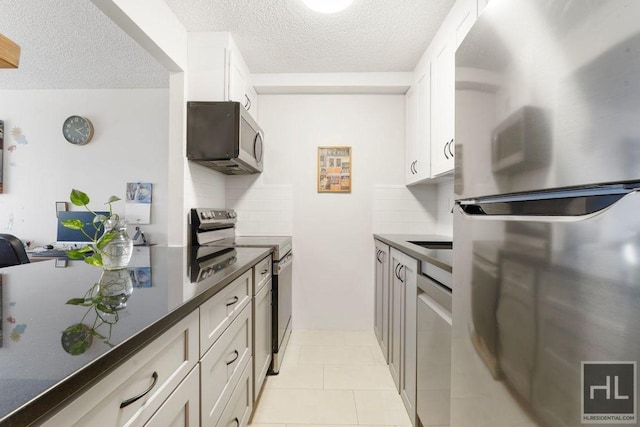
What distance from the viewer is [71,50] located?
7.72 feet

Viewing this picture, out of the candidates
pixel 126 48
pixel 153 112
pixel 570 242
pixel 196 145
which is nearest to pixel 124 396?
pixel 570 242

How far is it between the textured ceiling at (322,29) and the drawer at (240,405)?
2.15 metres

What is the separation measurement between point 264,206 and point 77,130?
2.27 metres

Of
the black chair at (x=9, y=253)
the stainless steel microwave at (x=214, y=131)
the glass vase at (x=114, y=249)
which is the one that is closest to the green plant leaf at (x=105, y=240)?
the glass vase at (x=114, y=249)

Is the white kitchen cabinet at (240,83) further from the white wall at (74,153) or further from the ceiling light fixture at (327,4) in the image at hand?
the white wall at (74,153)

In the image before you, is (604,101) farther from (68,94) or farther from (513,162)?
(68,94)

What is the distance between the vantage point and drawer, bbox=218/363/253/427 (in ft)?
3.60

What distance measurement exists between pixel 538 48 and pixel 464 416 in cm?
95

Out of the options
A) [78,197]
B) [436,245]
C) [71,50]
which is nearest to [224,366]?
[78,197]

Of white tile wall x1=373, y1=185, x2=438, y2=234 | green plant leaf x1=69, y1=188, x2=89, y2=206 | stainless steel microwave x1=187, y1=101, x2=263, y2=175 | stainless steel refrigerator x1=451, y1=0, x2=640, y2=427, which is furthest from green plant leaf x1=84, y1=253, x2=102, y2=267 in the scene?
white tile wall x1=373, y1=185, x2=438, y2=234

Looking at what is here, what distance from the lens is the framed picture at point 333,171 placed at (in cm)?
279

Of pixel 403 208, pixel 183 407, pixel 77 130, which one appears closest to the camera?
pixel 183 407

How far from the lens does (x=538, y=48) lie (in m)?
0.54

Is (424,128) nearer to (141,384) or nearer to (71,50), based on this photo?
→ (141,384)
